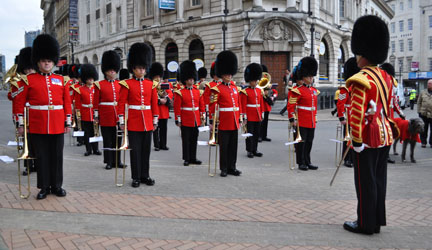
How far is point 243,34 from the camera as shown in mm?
24953

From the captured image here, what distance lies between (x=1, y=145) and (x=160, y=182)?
6.59 meters

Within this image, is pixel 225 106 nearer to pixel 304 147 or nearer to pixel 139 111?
pixel 139 111

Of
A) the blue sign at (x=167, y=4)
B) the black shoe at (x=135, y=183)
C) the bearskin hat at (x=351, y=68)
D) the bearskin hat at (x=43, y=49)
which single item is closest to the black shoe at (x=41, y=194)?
the black shoe at (x=135, y=183)

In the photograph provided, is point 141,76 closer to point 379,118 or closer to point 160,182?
point 160,182

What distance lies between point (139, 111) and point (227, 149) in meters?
1.80

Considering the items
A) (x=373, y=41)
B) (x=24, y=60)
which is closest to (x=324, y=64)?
(x=24, y=60)

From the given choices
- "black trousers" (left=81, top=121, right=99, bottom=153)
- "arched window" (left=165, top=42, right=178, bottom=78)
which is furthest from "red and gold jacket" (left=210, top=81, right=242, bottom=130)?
"arched window" (left=165, top=42, right=178, bottom=78)

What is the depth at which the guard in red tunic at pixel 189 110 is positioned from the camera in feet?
28.3

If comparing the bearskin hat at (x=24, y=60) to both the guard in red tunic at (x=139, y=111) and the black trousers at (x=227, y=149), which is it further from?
the black trousers at (x=227, y=149)

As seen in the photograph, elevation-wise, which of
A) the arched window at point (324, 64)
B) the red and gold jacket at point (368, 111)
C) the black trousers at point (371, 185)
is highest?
the arched window at point (324, 64)

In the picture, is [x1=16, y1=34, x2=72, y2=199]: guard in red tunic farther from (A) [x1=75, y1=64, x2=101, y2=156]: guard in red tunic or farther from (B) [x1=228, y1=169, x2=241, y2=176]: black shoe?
(A) [x1=75, y1=64, x2=101, y2=156]: guard in red tunic

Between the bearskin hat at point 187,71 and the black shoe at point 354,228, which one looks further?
the bearskin hat at point 187,71

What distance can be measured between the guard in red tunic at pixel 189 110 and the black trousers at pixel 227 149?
4.26 feet

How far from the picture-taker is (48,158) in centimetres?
582
